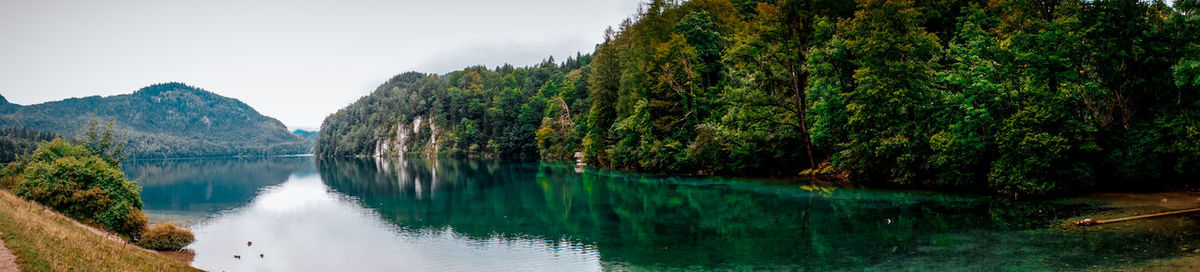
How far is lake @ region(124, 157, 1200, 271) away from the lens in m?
13.6

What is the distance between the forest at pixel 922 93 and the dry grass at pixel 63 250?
1128 inches

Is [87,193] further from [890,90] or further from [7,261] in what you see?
[890,90]

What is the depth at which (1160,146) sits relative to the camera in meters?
20.6

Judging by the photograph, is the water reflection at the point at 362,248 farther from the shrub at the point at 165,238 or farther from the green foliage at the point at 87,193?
the green foliage at the point at 87,193

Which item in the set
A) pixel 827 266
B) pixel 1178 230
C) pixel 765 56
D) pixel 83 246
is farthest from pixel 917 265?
pixel 765 56

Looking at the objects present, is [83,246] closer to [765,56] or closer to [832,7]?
[765,56]

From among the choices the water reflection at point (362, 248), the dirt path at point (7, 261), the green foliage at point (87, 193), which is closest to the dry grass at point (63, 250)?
the dirt path at point (7, 261)

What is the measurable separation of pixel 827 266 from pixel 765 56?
2504cm

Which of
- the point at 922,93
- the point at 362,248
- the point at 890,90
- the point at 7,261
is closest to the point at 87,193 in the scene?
the point at 362,248

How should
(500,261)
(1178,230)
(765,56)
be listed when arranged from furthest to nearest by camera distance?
1. (765,56)
2. (500,261)
3. (1178,230)

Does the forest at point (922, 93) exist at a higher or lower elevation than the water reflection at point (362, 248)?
higher

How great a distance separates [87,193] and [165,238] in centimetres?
460

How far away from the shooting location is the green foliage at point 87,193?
21.2m

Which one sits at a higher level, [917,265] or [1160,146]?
[1160,146]
